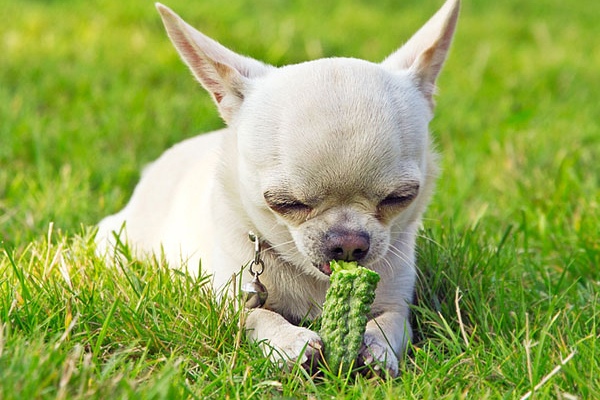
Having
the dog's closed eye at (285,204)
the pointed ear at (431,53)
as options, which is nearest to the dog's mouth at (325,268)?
the dog's closed eye at (285,204)

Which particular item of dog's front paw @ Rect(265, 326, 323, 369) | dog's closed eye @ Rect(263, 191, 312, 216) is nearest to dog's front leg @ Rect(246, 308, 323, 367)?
dog's front paw @ Rect(265, 326, 323, 369)

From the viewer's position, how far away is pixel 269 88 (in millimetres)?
2920

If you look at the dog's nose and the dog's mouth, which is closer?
the dog's nose

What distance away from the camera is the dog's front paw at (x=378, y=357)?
263 cm

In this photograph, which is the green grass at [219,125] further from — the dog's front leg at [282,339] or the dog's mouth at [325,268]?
the dog's mouth at [325,268]

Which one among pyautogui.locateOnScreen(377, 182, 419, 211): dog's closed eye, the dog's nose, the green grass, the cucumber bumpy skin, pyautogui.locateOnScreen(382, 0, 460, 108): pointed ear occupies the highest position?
pyautogui.locateOnScreen(382, 0, 460, 108): pointed ear

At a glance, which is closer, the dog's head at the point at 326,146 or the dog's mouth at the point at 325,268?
the dog's head at the point at 326,146

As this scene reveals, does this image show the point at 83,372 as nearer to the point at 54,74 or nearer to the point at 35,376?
the point at 35,376

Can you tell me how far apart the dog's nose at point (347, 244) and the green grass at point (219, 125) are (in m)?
0.43

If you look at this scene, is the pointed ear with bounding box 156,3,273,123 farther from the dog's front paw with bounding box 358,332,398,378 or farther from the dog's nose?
the dog's front paw with bounding box 358,332,398,378

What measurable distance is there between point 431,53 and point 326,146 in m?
0.78

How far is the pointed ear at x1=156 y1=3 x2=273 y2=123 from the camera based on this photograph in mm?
2941

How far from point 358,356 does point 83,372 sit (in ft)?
3.30

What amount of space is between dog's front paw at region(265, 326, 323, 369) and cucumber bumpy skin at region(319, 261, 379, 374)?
4cm
